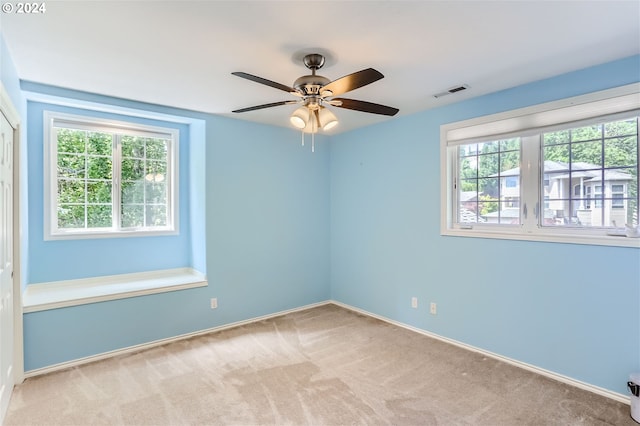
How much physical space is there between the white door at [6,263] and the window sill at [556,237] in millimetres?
3615

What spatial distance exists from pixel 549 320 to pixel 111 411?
3.34 metres

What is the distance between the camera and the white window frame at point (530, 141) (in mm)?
2340

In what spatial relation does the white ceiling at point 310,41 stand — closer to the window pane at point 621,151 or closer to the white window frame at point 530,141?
the white window frame at point 530,141

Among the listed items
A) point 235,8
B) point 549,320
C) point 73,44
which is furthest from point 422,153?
point 73,44

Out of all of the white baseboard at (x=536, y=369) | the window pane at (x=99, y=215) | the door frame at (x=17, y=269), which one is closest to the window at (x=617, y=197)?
the white baseboard at (x=536, y=369)

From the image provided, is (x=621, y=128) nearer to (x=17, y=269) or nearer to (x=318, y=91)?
(x=318, y=91)

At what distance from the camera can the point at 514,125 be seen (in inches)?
112

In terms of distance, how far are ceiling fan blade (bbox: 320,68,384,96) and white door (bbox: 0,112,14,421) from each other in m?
2.12

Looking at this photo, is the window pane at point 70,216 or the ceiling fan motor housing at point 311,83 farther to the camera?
Result: the window pane at point 70,216

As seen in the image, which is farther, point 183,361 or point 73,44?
point 183,361

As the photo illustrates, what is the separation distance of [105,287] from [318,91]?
2.90 metres

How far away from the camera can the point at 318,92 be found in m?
2.05

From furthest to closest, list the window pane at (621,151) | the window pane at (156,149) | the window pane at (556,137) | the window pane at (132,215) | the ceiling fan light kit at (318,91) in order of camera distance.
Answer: the window pane at (156,149) < the window pane at (132,215) < the window pane at (556,137) < the window pane at (621,151) < the ceiling fan light kit at (318,91)

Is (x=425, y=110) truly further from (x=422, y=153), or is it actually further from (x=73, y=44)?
(x=73, y=44)
